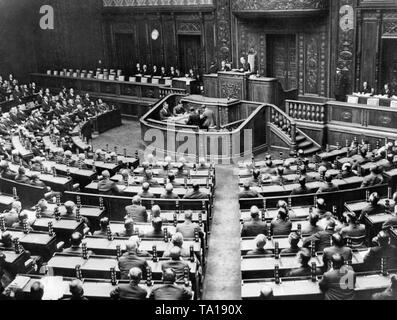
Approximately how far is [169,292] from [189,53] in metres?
16.7

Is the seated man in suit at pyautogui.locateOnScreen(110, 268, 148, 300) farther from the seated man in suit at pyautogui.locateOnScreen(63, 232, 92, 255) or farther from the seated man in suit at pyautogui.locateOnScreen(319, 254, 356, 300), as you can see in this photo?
the seated man in suit at pyautogui.locateOnScreen(319, 254, 356, 300)

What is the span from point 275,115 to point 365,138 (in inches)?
113

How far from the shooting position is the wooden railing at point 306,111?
16031mm

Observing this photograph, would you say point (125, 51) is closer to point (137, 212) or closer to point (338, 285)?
point (137, 212)

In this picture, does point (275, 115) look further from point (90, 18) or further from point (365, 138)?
point (90, 18)

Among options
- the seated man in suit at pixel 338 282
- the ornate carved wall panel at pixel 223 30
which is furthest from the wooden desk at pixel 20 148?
the seated man in suit at pixel 338 282

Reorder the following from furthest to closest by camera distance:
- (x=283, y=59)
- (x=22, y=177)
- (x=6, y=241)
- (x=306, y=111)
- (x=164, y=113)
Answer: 1. (x=283, y=59)
2. (x=164, y=113)
3. (x=306, y=111)
4. (x=22, y=177)
5. (x=6, y=241)

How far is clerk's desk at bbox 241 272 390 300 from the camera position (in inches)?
252

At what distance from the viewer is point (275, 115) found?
→ 1641cm

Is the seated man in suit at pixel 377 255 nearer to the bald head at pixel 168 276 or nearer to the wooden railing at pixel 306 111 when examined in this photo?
the bald head at pixel 168 276

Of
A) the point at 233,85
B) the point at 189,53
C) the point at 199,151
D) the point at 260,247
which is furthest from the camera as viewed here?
the point at 189,53

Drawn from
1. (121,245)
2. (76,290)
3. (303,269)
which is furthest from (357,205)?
(76,290)

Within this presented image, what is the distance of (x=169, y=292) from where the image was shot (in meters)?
6.43
